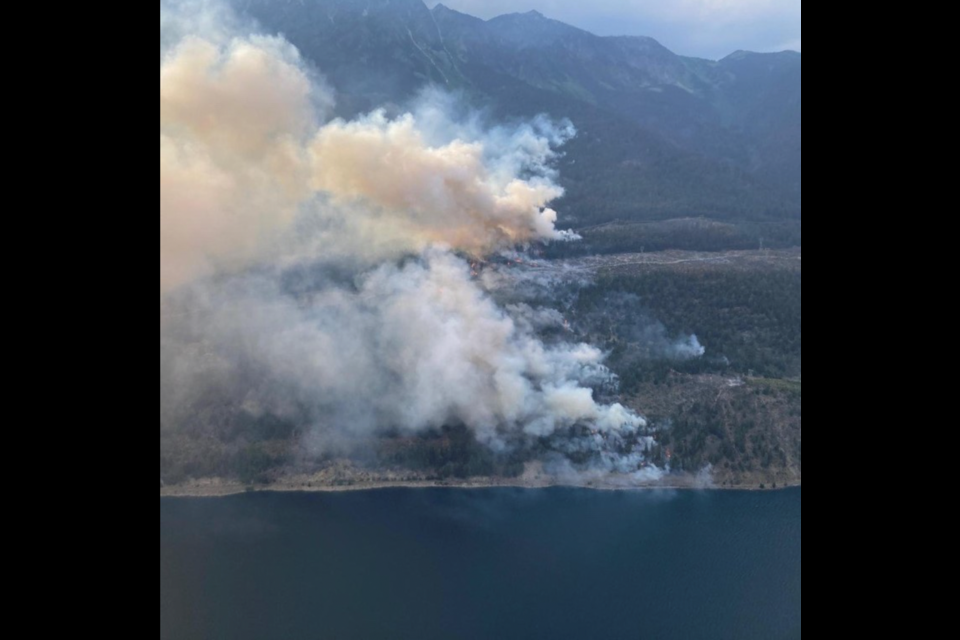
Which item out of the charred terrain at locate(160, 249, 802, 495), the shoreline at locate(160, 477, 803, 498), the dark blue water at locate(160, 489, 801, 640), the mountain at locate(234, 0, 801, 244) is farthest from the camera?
the mountain at locate(234, 0, 801, 244)

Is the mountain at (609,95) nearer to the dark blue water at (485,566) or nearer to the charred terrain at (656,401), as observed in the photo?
the charred terrain at (656,401)

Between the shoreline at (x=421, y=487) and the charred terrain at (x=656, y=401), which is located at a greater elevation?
the charred terrain at (x=656, y=401)

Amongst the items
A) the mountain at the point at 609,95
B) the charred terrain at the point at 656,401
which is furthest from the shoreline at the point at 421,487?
the mountain at the point at 609,95

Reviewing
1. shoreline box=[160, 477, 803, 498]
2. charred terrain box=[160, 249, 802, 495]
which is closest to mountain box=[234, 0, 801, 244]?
charred terrain box=[160, 249, 802, 495]

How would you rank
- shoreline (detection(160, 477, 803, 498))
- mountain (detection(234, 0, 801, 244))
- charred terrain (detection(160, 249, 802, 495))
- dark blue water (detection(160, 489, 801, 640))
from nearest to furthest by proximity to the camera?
dark blue water (detection(160, 489, 801, 640))
shoreline (detection(160, 477, 803, 498))
charred terrain (detection(160, 249, 802, 495))
mountain (detection(234, 0, 801, 244))

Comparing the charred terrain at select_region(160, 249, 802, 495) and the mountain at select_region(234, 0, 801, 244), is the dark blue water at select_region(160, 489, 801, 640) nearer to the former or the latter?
the charred terrain at select_region(160, 249, 802, 495)
